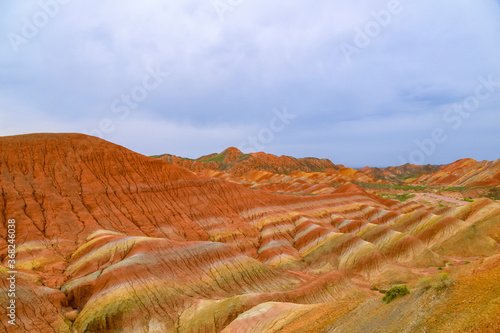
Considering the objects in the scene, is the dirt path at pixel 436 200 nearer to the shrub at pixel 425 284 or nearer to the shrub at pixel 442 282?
the shrub at pixel 425 284

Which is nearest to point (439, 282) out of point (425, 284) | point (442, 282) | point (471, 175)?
point (442, 282)

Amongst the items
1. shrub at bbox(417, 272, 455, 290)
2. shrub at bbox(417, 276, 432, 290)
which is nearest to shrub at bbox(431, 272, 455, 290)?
shrub at bbox(417, 272, 455, 290)

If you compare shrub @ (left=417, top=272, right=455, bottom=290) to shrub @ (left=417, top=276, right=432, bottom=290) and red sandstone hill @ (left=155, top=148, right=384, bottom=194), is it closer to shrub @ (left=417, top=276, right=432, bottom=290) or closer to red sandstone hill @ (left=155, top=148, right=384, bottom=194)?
shrub @ (left=417, top=276, right=432, bottom=290)

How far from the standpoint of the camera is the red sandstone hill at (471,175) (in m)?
122

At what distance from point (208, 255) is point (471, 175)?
15616cm

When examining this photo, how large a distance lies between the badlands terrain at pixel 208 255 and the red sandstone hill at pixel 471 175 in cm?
7700

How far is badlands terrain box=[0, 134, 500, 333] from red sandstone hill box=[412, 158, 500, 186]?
7700 cm

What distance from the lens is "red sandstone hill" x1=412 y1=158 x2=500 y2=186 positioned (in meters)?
122

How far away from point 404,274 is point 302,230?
797 inches

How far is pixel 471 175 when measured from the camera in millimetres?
142750

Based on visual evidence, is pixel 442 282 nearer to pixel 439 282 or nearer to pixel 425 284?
pixel 439 282

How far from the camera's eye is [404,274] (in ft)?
131

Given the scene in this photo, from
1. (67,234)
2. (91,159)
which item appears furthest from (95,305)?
(91,159)

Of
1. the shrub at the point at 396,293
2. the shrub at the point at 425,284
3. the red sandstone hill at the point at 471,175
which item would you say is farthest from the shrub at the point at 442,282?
the red sandstone hill at the point at 471,175
